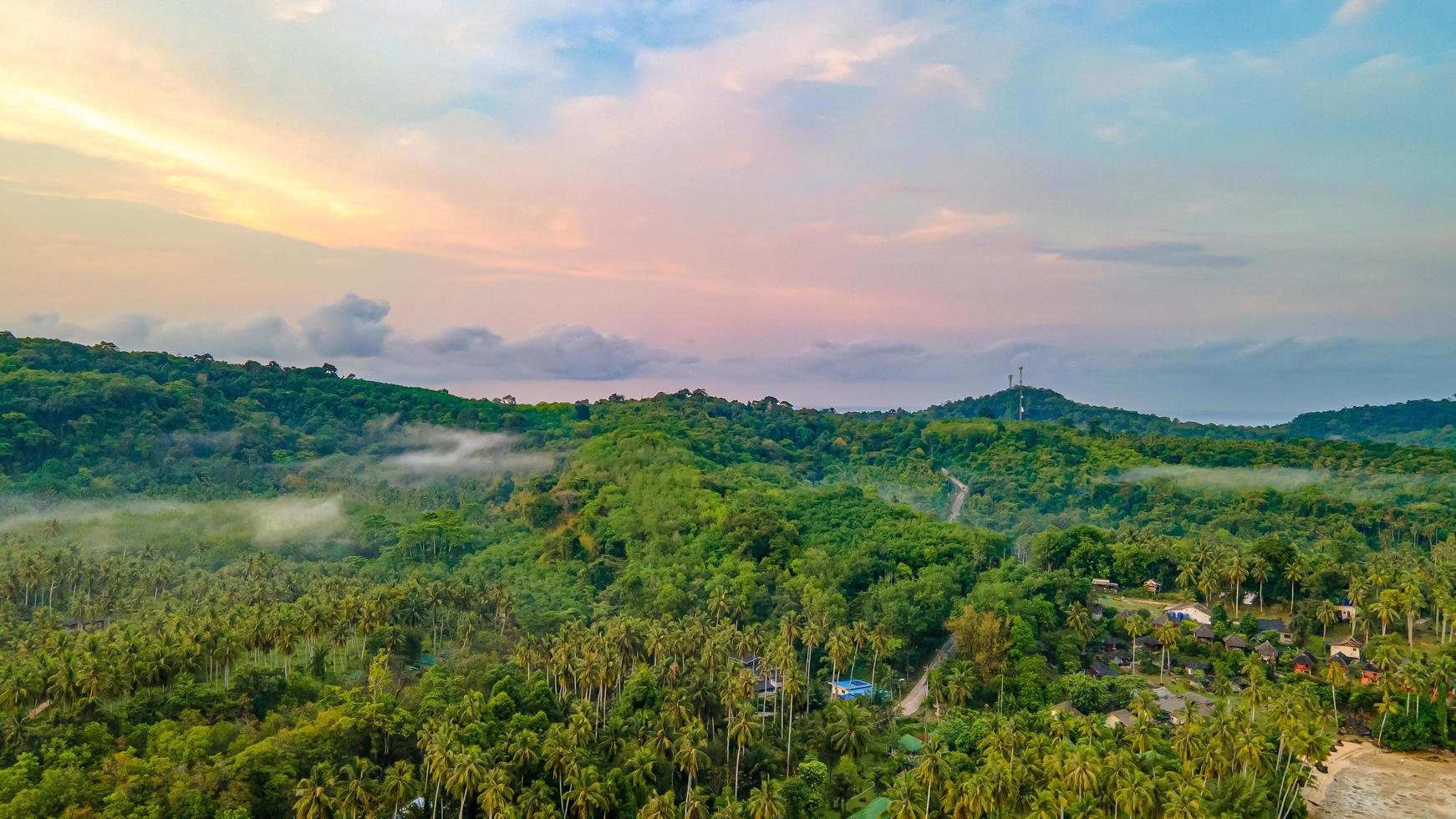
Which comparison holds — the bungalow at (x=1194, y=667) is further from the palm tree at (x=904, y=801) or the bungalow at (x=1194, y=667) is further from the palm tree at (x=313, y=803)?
the palm tree at (x=313, y=803)

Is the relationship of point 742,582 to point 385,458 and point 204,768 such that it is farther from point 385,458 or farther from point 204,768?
point 385,458

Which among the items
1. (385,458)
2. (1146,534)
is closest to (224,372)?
(385,458)

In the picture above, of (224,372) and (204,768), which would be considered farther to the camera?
(224,372)

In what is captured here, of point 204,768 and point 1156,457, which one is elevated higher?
point 1156,457

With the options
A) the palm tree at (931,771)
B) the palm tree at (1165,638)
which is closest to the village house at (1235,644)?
the palm tree at (1165,638)

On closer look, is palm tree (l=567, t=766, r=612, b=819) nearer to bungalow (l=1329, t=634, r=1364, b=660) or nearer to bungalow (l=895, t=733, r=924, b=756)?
bungalow (l=895, t=733, r=924, b=756)

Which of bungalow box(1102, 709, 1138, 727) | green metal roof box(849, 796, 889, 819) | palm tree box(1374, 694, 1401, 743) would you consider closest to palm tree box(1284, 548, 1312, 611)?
palm tree box(1374, 694, 1401, 743)
